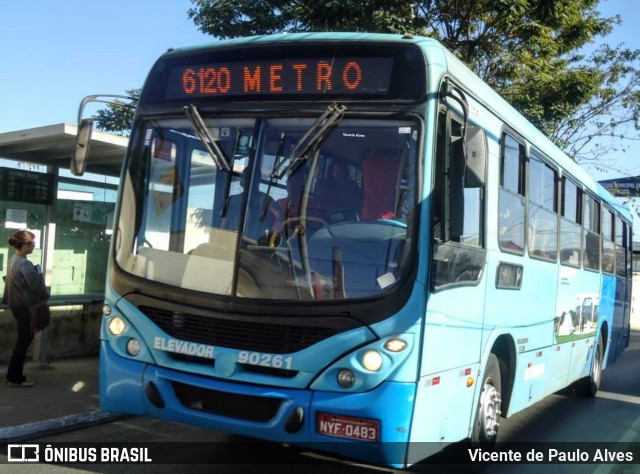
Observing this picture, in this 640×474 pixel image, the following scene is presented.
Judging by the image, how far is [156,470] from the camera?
18.0 feet

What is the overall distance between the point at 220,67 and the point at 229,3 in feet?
31.0

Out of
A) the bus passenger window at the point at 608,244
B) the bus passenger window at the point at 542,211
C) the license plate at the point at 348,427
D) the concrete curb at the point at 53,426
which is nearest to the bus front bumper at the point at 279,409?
the license plate at the point at 348,427

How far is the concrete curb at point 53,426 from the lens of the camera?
6.09m

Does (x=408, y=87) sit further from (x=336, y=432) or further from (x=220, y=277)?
(x=336, y=432)

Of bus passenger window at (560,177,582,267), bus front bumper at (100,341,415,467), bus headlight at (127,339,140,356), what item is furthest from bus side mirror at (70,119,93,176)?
bus passenger window at (560,177,582,267)

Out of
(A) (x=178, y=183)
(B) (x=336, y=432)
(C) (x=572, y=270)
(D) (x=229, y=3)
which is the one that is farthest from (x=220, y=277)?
(D) (x=229, y=3)

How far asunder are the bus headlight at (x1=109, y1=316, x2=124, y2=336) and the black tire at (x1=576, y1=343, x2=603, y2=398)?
24.4 ft

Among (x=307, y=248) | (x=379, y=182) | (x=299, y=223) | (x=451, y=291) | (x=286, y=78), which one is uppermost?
(x=286, y=78)

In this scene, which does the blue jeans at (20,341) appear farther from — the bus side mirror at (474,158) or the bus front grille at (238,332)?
the bus side mirror at (474,158)

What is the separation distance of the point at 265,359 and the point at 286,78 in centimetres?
195

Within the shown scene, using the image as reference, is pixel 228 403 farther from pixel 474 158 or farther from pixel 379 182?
pixel 474 158

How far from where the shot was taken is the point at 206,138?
16.0ft

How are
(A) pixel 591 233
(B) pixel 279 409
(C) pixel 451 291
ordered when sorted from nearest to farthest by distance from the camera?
(B) pixel 279 409
(C) pixel 451 291
(A) pixel 591 233

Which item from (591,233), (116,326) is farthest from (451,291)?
(591,233)
